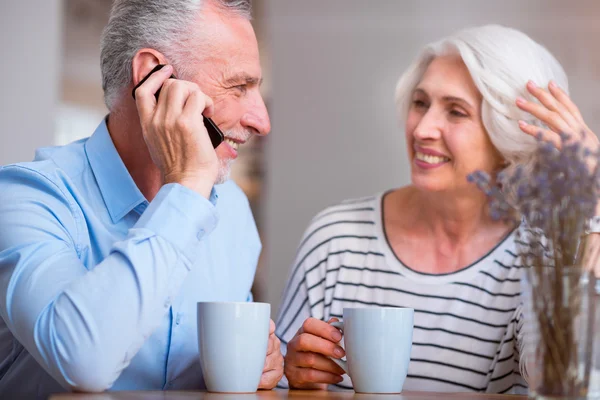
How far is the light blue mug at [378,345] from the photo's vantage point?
3.26ft

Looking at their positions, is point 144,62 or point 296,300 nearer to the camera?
point 144,62

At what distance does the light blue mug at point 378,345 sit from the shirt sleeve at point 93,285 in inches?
10.1

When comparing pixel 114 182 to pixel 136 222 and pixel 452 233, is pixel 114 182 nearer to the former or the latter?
pixel 136 222

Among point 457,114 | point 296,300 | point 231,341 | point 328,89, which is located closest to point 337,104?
point 328,89

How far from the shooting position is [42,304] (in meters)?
0.92

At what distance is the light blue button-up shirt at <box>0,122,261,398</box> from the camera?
35.4 inches

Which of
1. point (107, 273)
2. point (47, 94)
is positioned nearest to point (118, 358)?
point (107, 273)

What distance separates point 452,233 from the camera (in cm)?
175

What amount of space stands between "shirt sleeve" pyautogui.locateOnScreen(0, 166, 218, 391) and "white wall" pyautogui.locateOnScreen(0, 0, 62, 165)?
50.4 inches

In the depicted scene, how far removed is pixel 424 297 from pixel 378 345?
2.14 ft

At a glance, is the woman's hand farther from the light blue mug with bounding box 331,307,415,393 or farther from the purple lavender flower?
the purple lavender flower

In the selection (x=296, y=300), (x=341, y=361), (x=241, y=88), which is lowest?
(x=296, y=300)

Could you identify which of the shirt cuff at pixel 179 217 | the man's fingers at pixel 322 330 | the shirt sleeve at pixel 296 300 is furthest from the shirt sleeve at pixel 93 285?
the shirt sleeve at pixel 296 300

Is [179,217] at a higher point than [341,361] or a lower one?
higher
